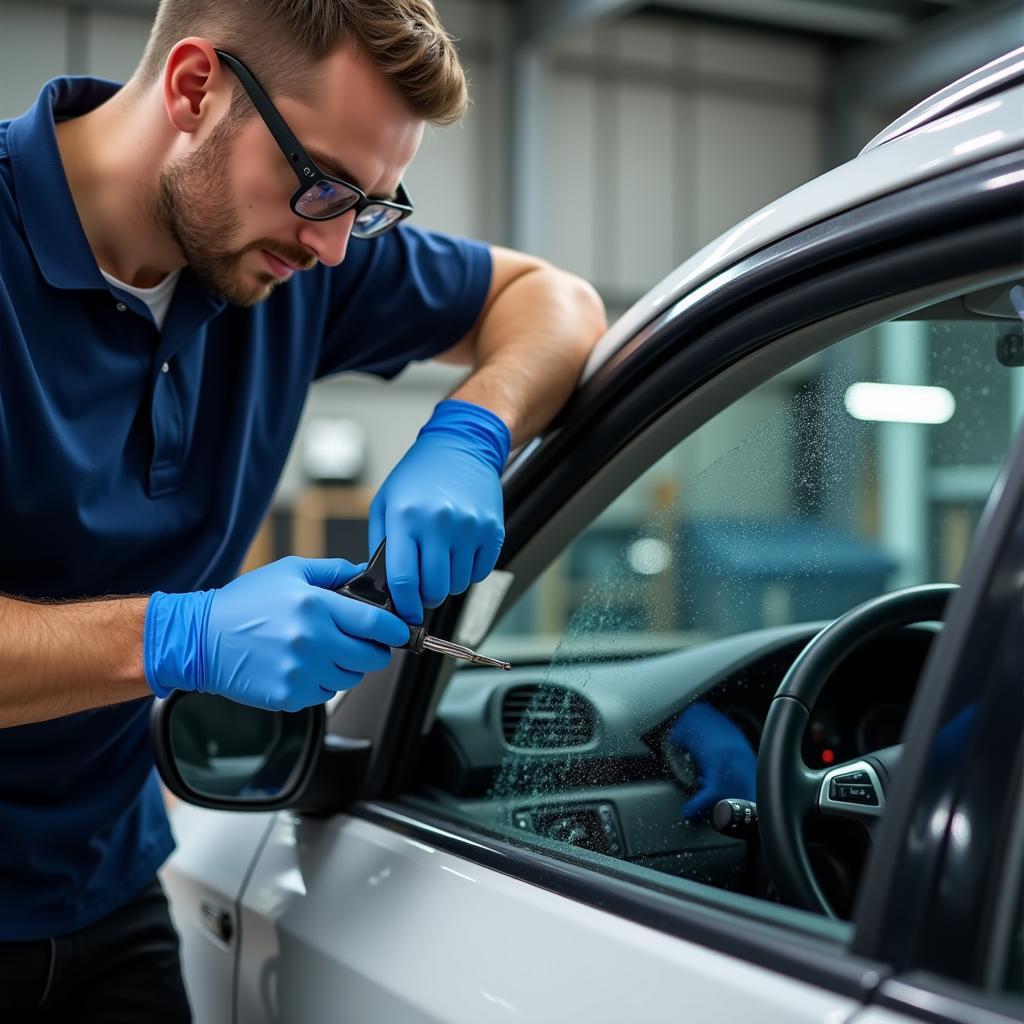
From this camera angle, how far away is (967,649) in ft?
2.22

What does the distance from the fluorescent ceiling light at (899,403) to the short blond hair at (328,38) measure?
2.17 ft

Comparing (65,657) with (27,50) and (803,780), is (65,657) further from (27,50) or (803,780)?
(27,50)

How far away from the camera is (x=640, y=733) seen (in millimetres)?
1007

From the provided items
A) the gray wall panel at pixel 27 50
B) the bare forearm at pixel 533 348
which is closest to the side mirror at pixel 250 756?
the bare forearm at pixel 533 348

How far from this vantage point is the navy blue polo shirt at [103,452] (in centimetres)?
128

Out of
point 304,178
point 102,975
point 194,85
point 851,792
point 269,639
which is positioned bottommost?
point 102,975

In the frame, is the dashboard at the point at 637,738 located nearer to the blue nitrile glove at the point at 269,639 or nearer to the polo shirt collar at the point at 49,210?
the blue nitrile glove at the point at 269,639

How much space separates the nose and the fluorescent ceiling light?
2.26ft

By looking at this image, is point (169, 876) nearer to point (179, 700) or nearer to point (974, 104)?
point (179, 700)

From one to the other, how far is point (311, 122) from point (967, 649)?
952 mm

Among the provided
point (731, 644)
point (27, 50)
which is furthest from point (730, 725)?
point (27, 50)

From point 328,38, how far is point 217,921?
103 centimetres

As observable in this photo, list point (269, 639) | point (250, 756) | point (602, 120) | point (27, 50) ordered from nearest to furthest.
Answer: point (269, 639) < point (250, 756) < point (27, 50) < point (602, 120)

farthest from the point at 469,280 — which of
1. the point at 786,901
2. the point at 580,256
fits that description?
the point at 580,256
